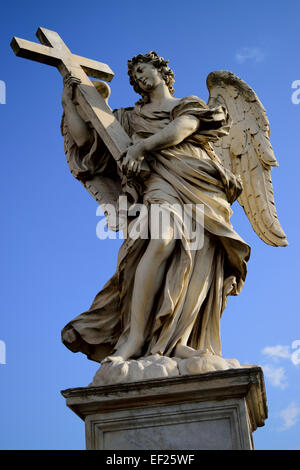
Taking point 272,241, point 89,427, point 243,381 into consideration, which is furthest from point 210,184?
point 89,427

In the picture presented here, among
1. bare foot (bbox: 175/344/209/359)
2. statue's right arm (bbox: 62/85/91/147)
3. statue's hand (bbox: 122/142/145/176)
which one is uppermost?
statue's right arm (bbox: 62/85/91/147)

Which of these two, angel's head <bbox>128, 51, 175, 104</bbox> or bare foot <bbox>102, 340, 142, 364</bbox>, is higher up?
angel's head <bbox>128, 51, 175, 104</bbox>

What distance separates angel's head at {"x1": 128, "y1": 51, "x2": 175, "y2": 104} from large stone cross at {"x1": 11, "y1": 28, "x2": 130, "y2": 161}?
0.35m

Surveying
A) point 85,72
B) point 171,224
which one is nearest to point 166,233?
point 171,224

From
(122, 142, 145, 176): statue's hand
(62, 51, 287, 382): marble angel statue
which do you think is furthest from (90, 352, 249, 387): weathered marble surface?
(122, 142, 145, 176): statue's hand

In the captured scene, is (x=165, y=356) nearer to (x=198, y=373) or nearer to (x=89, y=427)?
(x=198, y=373)

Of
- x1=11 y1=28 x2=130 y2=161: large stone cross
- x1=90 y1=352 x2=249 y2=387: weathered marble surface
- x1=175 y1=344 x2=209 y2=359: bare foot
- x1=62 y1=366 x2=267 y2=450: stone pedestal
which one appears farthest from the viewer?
x1=11 y1=28 x2=130 y2=161: large stone cross

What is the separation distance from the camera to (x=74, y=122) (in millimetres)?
6281

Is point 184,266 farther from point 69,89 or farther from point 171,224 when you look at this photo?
point 69,89

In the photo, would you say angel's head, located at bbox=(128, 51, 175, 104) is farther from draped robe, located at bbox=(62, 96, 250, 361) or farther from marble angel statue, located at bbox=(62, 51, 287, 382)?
draped robe, located at bbox=(62, 96, 250, 361)

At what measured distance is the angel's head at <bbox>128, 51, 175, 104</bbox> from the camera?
614 cm

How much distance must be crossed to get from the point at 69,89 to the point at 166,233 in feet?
6.66

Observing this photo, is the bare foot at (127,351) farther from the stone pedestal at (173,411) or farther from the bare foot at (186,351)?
Result: the stone pedestal at (173,411)
